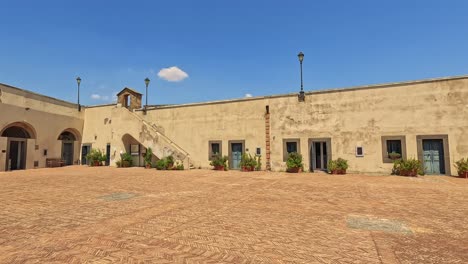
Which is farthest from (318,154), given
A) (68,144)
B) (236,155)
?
(68,144)

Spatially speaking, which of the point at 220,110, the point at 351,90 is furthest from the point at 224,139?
the point at 351,90

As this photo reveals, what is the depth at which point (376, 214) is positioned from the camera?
22.3 ft

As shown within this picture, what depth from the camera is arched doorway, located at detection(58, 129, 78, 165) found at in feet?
82.5

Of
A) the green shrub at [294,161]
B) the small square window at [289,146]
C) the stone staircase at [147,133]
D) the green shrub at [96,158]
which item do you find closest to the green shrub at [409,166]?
the green shrub at [294,161]

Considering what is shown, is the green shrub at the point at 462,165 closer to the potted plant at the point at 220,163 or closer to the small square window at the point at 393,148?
the small square window at the point at 393,148

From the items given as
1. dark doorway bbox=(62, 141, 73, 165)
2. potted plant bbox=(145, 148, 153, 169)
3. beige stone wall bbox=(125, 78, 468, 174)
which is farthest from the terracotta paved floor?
dark doorway bbox=(62, 141, 73, 165)

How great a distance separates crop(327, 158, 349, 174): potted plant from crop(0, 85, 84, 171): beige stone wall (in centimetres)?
A: 2393

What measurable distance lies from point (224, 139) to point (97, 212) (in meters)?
14.4

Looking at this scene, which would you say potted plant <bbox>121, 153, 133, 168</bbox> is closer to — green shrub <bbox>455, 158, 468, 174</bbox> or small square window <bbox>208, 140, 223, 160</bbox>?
small square window <bbox>208, 140, 223, 160</bbox>

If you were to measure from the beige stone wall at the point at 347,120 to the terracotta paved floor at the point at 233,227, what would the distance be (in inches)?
278

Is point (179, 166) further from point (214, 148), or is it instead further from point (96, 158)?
point (96, 158)

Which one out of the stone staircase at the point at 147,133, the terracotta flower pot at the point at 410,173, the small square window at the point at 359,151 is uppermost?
the stone staircase at the point at 147,133

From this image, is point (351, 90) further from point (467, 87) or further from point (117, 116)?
point (117, 116)

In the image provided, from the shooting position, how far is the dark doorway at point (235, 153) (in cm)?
2038
